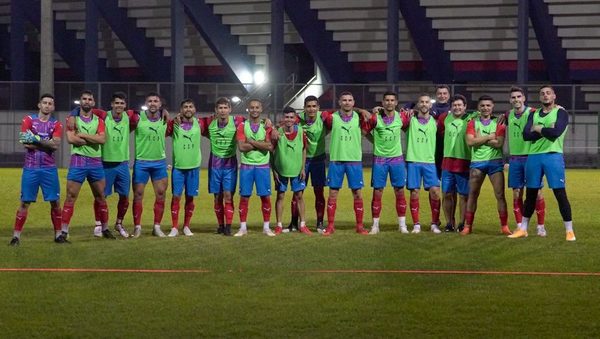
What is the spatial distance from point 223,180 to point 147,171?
3.33ft

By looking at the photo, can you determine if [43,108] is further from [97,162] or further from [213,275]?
[213,275]

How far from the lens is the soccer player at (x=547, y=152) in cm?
1400

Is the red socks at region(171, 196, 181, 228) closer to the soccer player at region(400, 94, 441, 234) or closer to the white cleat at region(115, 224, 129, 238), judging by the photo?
the white cleat at region(115, 224, 129, 238)

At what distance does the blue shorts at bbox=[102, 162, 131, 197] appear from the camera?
1498 centimetres

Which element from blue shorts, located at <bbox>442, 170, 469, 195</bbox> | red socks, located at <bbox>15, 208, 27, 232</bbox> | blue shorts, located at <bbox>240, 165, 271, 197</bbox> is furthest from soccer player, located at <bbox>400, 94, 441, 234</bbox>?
red socks, located at <bbox>15, 208, 27, 232</bbox>

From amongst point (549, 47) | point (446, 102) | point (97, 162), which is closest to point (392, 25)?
point (549, 47)

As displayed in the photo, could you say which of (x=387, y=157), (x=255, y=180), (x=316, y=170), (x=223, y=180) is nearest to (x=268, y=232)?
(x=255, y=180)

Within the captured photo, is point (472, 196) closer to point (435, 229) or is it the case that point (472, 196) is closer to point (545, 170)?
point (435, 229)

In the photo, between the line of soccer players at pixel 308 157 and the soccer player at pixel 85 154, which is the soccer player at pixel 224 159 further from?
the soccer player at pixel 85 154

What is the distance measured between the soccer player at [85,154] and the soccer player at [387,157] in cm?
364

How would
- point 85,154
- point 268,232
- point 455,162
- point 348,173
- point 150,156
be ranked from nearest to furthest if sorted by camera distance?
point 85,154 < point 150,156 < point 268,232 < point 348,173 < point 455,162

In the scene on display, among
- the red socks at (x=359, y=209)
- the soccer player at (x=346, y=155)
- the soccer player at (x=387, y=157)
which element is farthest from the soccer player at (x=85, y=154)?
the soccer player at (x=387, y=157)

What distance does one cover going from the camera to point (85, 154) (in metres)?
14.3

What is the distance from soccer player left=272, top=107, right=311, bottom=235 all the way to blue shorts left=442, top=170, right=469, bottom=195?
1.95m
